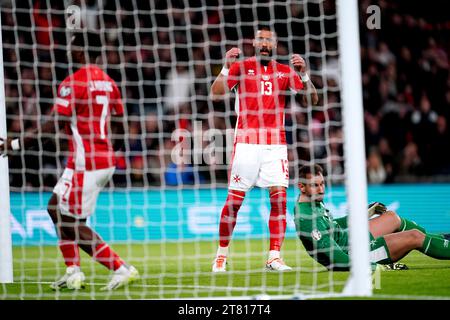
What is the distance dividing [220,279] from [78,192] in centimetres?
140

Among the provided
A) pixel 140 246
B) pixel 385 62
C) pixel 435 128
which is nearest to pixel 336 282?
pixel 140 246

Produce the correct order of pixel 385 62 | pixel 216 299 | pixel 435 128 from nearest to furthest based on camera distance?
pixel 216 299 < pixel 435 128 < pixel 385 62

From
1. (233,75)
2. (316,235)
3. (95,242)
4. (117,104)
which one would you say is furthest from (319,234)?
(117,104)

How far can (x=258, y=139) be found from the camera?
752cm

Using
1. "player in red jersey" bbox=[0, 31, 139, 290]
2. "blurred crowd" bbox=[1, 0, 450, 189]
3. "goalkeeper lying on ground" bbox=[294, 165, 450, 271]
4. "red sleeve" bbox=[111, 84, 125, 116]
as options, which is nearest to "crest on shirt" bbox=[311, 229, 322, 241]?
"goalkeeper lying on ground" bbox=[294, 165, 450, 271]

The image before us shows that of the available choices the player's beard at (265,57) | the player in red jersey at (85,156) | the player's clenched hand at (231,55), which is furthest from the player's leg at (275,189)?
the player in red jersey at (85,156)

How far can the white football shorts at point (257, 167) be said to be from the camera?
295 inches

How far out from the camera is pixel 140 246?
38.6 feet

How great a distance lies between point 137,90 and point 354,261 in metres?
8.51

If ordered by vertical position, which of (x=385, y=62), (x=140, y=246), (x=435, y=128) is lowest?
(x=140, y=246)

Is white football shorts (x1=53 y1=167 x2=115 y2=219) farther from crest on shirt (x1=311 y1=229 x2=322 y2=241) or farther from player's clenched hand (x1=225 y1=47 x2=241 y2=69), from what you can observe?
crest on shirt (x1=311 y1=229 x2=322 y2=241)

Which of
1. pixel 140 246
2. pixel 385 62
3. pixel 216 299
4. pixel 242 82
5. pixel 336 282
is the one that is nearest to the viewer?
pixel 216 299

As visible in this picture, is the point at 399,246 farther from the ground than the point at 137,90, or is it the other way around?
the point at 137,90

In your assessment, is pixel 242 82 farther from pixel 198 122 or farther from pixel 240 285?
pixel 198 122
